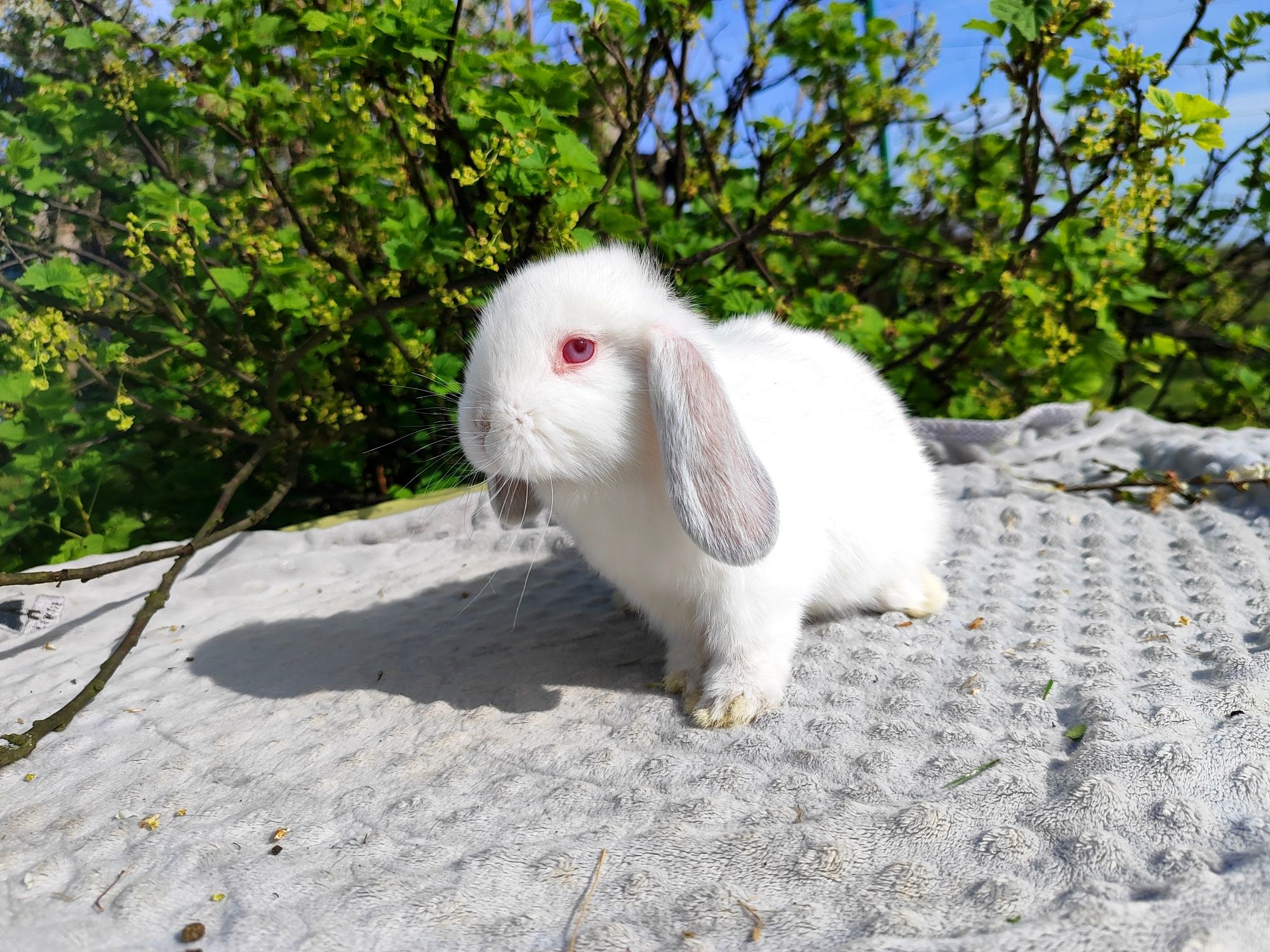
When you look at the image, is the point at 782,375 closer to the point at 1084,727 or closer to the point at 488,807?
the point at 1084,727

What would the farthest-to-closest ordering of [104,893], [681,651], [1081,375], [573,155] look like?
[1081,375], [573,155], [681,651], [104,893]

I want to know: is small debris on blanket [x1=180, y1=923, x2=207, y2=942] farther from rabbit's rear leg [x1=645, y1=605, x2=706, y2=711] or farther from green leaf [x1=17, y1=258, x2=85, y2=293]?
green leaf [x1=17, y1=258, x2=85, y2=293]

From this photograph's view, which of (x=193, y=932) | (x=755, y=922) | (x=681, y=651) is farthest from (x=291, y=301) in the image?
(x=755, y=922)

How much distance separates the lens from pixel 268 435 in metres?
2.98

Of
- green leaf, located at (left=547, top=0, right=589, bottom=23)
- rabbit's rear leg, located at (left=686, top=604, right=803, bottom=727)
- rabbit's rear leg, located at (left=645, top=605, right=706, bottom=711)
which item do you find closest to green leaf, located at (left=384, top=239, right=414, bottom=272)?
green leaf, located at (left=547, top=0, right=589, bottom=23)

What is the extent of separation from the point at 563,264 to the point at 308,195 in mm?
1570

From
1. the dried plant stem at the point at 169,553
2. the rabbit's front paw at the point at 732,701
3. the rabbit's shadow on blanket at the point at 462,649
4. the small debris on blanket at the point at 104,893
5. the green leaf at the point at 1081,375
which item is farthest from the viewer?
the green leaf at the point at 1081,375

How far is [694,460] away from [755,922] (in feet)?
2.31

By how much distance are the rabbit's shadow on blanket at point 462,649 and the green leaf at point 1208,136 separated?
2254 mm

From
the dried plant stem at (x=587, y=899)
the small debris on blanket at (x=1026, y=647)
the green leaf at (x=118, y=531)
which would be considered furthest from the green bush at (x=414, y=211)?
the small debris on blanket at (x=1026, y=647)

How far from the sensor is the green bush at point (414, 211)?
2.45 meters

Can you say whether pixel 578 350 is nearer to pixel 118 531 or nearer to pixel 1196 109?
pixel 118 531

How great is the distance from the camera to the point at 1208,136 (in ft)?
8.54

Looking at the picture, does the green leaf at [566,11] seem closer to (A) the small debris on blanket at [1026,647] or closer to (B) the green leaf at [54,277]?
(B) the green leaf at [54,277]
